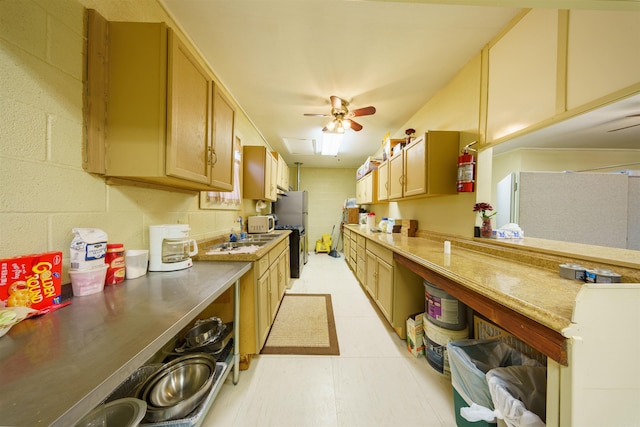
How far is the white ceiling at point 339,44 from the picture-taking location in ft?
4.69

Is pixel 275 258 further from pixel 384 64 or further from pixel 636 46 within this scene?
pixel 636 46

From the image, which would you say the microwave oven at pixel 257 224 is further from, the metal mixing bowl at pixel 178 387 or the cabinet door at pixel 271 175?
the metal mixing bowl at pixel 178 387

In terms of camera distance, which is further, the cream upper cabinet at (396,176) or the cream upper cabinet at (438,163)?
the cream upper cabinet at (396,176)

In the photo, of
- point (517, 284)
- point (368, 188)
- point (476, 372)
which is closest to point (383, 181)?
point (368, 188)

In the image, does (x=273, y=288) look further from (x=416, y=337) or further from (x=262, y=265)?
(x=416, y=337)

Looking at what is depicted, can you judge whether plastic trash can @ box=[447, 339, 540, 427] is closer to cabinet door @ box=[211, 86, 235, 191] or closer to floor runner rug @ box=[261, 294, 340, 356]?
floor runner rug @ box=[261, 294, 340, 356]

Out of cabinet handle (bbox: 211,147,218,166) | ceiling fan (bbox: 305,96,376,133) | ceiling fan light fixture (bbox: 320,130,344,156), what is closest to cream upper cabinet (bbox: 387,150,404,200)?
ceiling fan (bbox: 305,96,376,133)

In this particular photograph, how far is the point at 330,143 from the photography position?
3943 mm

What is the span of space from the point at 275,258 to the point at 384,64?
2206 millimetres

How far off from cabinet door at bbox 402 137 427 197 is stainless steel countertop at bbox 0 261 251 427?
79.2 inches

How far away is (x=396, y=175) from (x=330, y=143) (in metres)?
1.66

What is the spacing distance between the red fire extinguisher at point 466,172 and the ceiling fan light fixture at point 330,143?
6.06ft

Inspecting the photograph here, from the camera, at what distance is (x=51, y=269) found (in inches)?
32.1

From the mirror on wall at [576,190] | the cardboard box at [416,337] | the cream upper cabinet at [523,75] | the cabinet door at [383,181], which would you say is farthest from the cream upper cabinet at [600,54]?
the cabinet door at [383,181]
